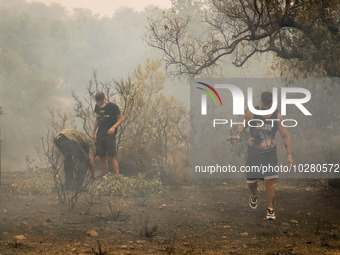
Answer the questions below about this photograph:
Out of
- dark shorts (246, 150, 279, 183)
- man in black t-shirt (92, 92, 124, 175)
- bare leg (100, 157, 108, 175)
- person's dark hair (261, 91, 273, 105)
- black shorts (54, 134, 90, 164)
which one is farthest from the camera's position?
bare leg (100, 157, 108, 175)

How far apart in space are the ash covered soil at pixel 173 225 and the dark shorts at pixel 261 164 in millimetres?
743

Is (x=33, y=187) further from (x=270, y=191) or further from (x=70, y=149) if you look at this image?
(x=270, y=191)

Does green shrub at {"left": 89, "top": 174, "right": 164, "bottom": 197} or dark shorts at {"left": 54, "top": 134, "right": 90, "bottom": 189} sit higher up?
dark shorts at {"left": 54, "top": 134, "right": 90, "bottom": 189}

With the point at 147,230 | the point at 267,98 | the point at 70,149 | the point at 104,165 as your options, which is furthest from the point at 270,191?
the point at 104,165

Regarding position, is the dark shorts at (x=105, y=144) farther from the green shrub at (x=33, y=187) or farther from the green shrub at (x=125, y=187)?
the green shrub at (x=33, y=187)

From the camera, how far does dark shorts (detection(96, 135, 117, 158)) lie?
33.2 ft

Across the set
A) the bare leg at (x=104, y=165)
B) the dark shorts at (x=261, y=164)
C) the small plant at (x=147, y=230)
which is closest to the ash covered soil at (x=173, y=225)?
the small plant at (x=147, y=230)

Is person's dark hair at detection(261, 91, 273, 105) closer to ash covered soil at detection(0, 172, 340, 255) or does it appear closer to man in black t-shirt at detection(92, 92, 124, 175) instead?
ash covered soil at detection(0, 172, 340, 255)

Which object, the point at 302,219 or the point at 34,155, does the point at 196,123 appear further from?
the point at 34,155

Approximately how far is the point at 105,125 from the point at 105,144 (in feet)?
1.43

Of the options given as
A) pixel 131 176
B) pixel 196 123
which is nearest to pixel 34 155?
pixel 196 123

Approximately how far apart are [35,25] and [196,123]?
20843 millimetres

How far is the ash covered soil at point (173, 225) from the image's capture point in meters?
5.88

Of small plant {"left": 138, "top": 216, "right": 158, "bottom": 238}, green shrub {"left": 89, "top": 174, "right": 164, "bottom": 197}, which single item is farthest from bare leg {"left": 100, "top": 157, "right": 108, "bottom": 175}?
small plant {"left": 138, "top": 216, "right": 158, "bottom": 238}
